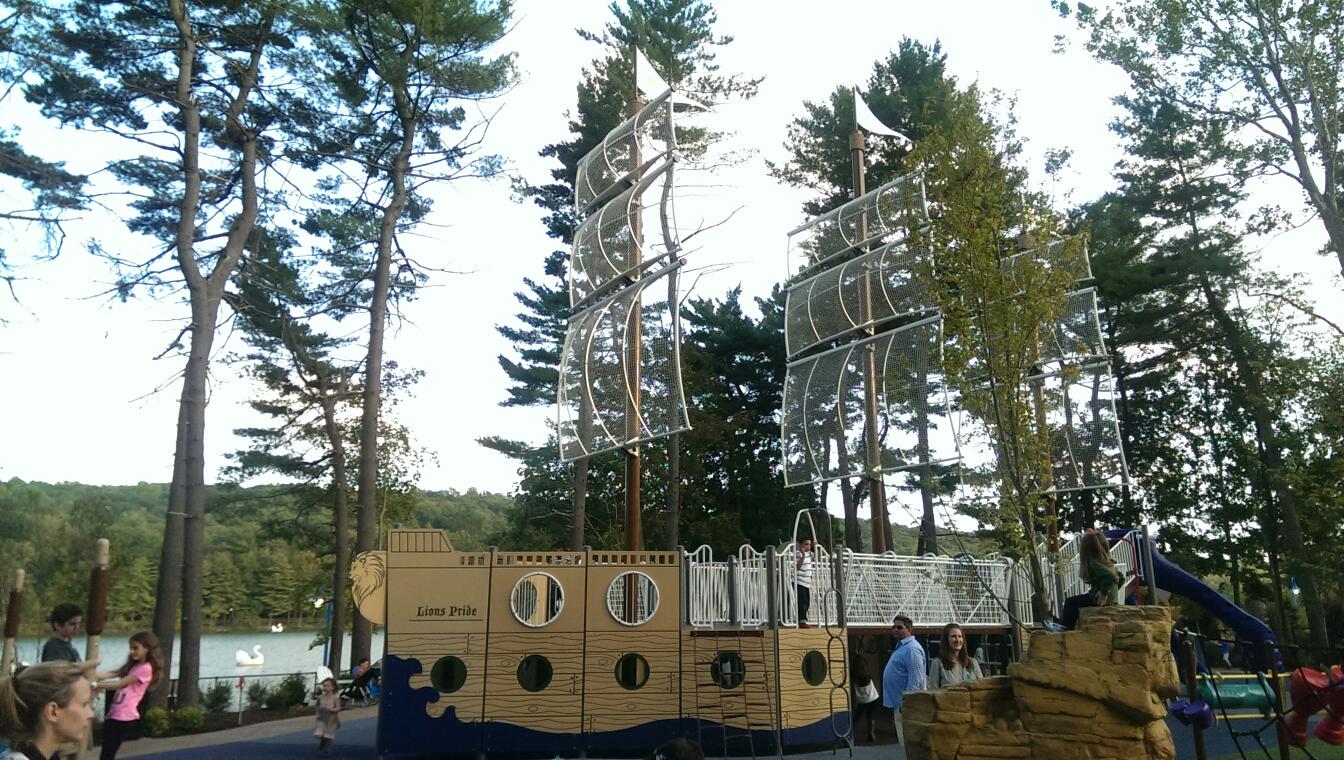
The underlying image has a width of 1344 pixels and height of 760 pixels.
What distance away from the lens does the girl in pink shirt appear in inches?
282

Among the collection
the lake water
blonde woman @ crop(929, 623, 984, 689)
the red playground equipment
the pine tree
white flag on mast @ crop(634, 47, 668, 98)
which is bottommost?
the lake water

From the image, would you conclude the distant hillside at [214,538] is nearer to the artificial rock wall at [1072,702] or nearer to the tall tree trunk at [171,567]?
the tall tree trunk at [171,567]

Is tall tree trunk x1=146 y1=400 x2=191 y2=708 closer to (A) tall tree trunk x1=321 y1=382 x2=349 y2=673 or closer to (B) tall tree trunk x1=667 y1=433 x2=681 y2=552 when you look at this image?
(A) tall tree trunk x1=321 y1=382 x2=349 y2=673

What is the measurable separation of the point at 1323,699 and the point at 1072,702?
2.95 m

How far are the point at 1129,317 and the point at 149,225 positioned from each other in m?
25.9

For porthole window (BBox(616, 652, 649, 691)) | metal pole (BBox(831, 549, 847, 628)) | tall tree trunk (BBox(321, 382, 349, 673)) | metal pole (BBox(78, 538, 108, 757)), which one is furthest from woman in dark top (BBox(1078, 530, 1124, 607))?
tall tree trunk (BBox(321, 382, 349, 673))

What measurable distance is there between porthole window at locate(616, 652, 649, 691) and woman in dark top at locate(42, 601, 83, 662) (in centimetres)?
560

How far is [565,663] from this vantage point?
36.1ft

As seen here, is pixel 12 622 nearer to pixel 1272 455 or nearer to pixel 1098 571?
pixel 1098 571

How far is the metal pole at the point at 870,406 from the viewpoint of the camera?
693 inches

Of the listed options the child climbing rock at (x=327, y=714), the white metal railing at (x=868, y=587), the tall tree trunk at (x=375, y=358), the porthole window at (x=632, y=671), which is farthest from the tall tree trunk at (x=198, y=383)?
the white metal railing at (x=868, y=587)

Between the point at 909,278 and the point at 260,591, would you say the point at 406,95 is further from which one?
the point at 260,591

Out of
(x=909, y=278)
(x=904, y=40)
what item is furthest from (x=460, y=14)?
(x=904, y=40)

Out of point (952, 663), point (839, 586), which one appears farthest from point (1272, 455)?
point (952, 663)
